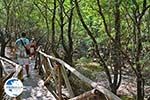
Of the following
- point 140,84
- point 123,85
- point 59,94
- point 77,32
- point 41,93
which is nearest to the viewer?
point 59,94

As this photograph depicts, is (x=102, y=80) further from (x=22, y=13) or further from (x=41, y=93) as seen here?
(x=22, y=13)

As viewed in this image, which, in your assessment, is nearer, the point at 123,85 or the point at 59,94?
the point at 59,94

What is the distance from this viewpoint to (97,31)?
18.4 m

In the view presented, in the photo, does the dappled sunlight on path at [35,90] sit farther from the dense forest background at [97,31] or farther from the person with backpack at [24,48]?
the dense forest background at [97,31]

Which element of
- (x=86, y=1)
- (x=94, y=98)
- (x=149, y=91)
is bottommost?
(x=149, y=91)

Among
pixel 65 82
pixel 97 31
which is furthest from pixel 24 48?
pixel 97 31

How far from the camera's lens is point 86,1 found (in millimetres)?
12547

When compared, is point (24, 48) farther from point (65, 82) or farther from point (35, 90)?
point (65, 82)

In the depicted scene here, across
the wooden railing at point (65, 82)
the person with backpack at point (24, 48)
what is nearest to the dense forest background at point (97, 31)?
the wooden railing at point (65, 82)

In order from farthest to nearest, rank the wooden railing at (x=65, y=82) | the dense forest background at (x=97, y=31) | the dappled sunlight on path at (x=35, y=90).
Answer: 1. the dense forest background at (x=97, y=31)
2. the dappled sunlight on path at (x=35, y=90)
3. the wooden railing at (x=65, y=82)

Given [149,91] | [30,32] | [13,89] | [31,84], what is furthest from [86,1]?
[30,32]

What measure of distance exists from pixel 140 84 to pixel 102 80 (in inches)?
262

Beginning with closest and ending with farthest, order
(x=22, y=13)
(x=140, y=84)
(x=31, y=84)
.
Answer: (x=140, y=84), (x=31, y=84), (x=22, y=13)

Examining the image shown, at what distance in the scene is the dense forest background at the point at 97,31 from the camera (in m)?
9.96
